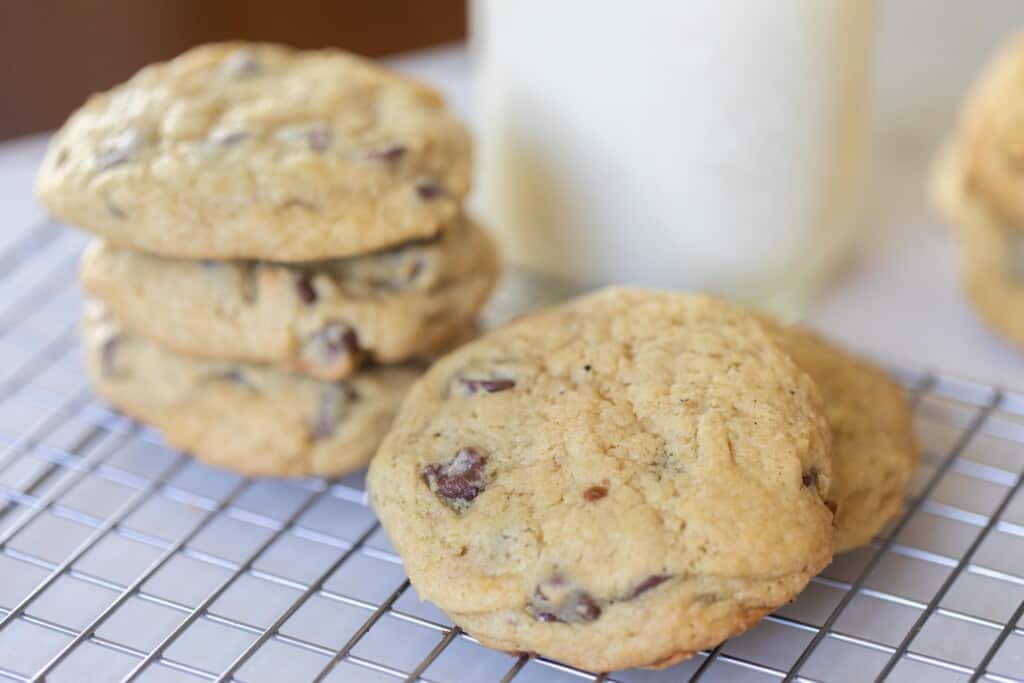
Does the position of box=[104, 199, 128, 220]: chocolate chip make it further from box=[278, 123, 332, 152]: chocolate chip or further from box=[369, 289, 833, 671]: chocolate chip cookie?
box=[369, 289, 833, 671]: chocolate chip cookie

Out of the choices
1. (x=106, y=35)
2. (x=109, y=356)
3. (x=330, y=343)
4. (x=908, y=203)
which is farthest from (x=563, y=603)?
(x=106, y=35)

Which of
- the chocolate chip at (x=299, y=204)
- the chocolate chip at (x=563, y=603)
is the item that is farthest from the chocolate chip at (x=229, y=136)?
the chocolate chip at (x=563, y=603)

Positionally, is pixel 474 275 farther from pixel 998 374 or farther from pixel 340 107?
pixel 998 374

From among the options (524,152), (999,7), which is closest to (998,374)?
(524,152)

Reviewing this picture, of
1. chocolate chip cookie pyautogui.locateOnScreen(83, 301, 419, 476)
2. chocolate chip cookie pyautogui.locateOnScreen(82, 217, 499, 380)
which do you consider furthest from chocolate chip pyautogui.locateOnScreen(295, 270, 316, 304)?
chocolate chip cookie pyautogui.locateOnScreen(83, 301, 419, 476)

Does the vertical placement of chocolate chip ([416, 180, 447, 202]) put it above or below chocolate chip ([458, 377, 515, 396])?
above
